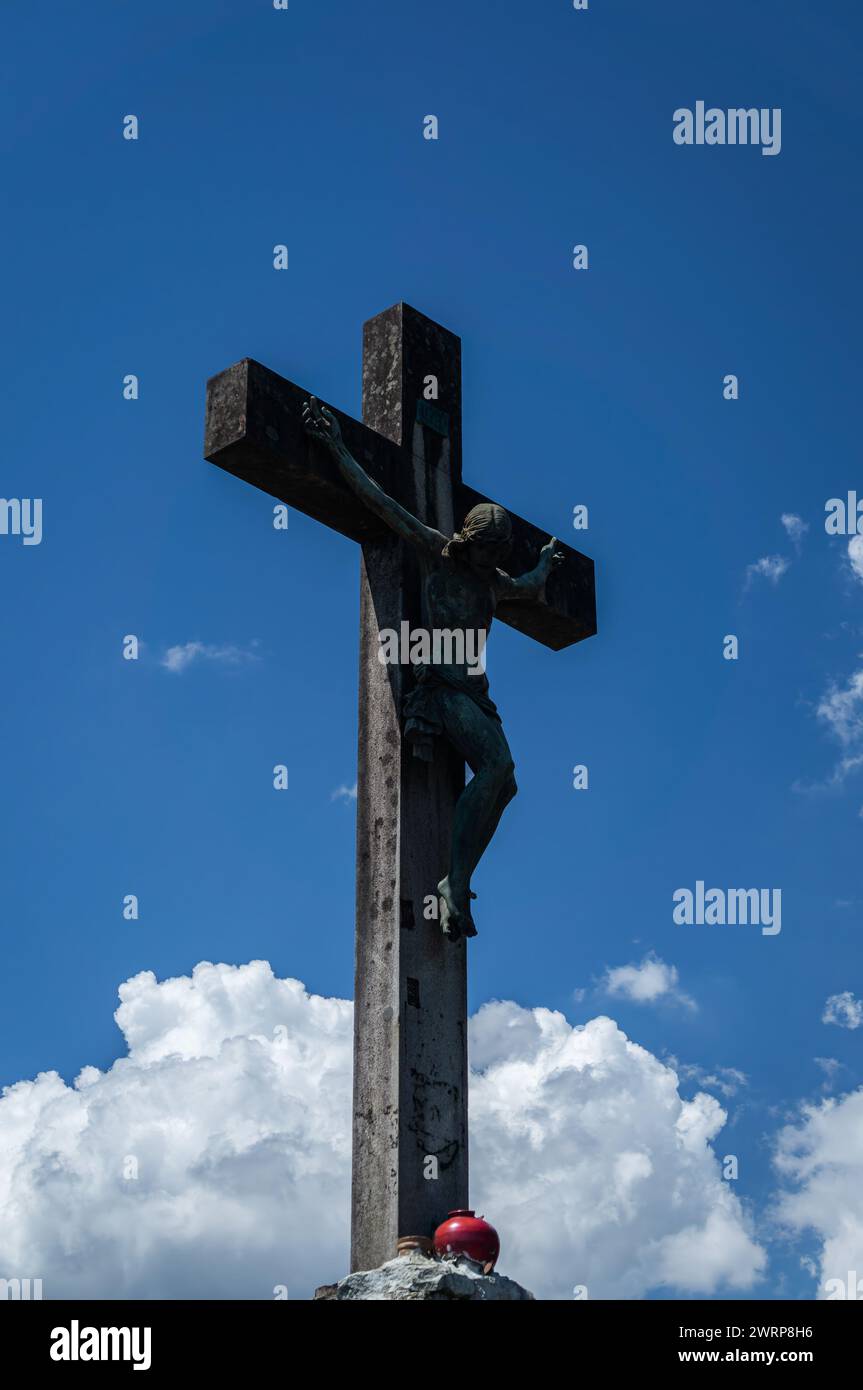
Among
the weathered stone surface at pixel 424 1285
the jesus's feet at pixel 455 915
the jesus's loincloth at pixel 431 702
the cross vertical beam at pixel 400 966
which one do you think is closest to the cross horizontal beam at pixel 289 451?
the cross vertical beam at pixel 400 966

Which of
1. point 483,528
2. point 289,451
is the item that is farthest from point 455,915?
point 289,451

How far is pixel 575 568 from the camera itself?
11.4 m

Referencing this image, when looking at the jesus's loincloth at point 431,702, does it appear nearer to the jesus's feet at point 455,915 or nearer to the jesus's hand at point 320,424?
the jesus's feet at point 455,915

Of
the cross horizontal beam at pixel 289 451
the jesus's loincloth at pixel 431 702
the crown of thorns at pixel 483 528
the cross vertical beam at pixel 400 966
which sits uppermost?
the cross horizontal beam at pixel 289 451

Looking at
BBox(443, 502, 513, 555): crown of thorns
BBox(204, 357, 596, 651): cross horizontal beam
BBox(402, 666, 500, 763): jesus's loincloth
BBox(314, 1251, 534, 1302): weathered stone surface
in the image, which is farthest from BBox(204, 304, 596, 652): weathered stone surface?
BBox(314, 1251, 534, 1302): weathered stone surface

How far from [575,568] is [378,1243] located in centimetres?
460

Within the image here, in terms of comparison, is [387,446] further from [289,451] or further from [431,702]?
[431,702]

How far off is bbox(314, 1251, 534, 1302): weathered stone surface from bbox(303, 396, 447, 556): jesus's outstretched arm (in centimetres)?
383

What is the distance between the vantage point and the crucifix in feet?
28.4

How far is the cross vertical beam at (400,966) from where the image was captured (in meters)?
8.52

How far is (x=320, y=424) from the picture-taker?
384 inches

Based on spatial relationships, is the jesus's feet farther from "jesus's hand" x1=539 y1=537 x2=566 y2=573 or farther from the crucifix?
"jesus's hand" x1=539 y1=537 x2=566 y2=573

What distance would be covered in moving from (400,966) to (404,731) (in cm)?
125
